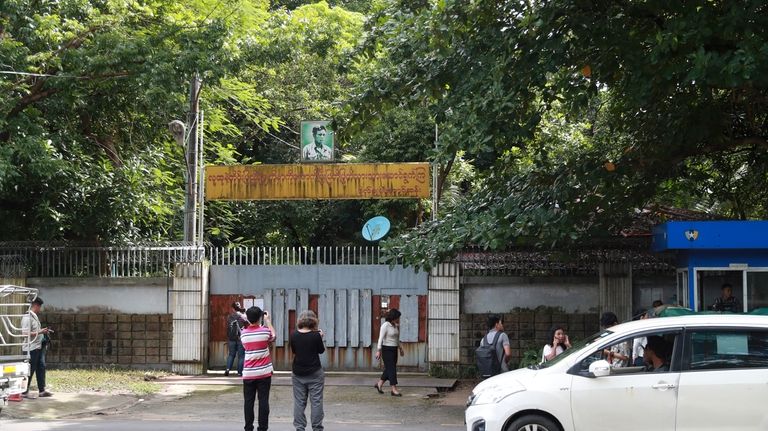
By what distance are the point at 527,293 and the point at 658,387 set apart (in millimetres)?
8697

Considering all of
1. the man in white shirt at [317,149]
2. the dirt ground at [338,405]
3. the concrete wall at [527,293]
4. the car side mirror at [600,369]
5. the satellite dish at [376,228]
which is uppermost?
the man in white shirt at [317,149]

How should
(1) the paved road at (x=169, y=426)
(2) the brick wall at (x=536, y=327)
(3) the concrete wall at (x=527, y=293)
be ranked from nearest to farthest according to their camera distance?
(1) the paved road at (x=169, y=426)
(2) the brick wall at (x=536, y=327)
(3) the concrete wall at (x=527, y=293)

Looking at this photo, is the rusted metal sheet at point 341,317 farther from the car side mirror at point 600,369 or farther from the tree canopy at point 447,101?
the car side mirror at point 600,369

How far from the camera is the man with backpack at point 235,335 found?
1752 centimetres

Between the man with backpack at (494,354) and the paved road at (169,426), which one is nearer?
the paved road at (169,426)

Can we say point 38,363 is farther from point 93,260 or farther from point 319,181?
point 319,181

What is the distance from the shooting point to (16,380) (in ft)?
38.4

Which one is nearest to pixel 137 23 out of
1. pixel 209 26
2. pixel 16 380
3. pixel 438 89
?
pixel 209 26

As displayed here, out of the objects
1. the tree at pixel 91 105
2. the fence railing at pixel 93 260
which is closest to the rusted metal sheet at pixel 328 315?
the fence railing at pixel 93 260

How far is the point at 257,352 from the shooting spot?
34.9ft

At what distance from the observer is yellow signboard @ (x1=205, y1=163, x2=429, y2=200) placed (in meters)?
17.8

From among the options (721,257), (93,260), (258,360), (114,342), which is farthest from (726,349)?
(93,260)

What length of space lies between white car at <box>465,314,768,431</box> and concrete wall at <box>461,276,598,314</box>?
26.8 ft

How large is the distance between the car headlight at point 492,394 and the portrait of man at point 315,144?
30.7 feet
